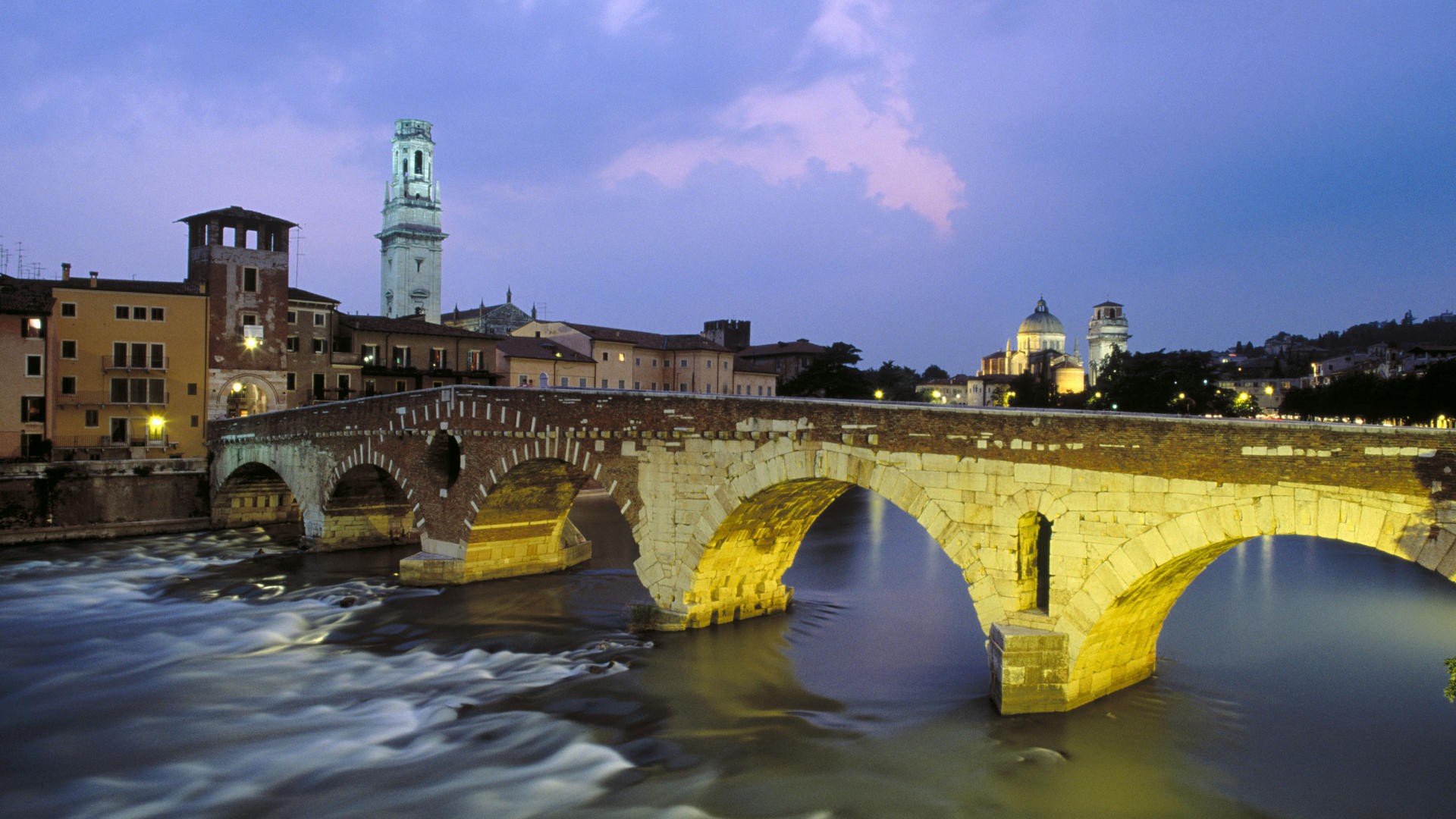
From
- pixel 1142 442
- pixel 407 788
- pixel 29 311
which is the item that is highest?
pixel 29 311

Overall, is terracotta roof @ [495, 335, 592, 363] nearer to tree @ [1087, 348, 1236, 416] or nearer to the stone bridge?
the stone bridge

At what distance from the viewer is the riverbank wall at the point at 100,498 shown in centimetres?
3116

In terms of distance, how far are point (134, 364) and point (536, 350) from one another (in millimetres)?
18932

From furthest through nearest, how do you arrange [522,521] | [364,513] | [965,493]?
[364,513] < [522,521] < [965,493]

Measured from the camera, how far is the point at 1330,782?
12.3 meters

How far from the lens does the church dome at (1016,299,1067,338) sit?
13088 cm

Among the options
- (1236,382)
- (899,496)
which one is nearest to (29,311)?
(899,496)

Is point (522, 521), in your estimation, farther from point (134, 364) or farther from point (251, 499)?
point (134, 364)

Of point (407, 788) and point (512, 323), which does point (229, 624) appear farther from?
point (512, 323)

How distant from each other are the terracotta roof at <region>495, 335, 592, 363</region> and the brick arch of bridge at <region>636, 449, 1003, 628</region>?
1283 inches

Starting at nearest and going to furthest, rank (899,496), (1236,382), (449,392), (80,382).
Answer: (899,496)
(449,392)
(80,382)
(1236,382)

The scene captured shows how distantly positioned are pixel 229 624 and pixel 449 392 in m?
6.87

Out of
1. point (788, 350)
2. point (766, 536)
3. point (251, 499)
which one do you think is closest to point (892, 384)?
point (788, 350)

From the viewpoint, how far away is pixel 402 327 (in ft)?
158
